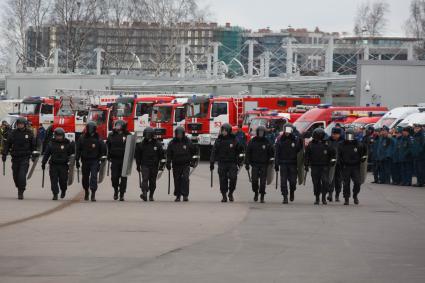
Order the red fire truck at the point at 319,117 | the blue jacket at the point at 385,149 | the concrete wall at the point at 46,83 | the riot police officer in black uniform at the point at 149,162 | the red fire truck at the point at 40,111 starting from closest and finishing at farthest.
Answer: the riot police officer in black uniform at the point at 149,162 < the blue jacket at the point at 385,149 < the red fire truck at the point at 319,117 < the red fire truck at the point at 40,111 < the concrete wall at the point at 46,83

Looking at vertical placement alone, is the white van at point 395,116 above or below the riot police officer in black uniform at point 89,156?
above

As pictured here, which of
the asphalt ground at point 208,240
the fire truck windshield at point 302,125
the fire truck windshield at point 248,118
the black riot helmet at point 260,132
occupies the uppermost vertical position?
the fire truck windshield at point 248,118

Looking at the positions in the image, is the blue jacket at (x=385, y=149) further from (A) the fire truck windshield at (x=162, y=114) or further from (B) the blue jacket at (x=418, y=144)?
(A) the fire truck windshield at (x=162, y=114)

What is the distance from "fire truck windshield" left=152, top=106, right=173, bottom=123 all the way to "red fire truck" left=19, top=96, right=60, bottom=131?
27.9 ft

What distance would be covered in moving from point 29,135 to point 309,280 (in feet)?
45.2

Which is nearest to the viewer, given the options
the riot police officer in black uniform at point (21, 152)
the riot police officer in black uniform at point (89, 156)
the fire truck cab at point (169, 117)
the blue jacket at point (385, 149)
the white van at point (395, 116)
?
the riot police officer in black uniform at point (89, 156)

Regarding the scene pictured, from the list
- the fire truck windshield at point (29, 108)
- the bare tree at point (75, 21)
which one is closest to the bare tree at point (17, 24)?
the bare tree at point (75, 21)

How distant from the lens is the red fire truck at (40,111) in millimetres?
56375

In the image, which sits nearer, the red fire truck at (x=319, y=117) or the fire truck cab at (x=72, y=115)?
the red fire truck at (x=319, y=117)

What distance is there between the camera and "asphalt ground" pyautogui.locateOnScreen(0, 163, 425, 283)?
43.5 feet

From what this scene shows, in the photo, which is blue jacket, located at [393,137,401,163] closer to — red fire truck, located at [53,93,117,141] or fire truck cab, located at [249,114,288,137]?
fire truck cab, located at [249,114,288,137]

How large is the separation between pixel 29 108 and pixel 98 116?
7255mm

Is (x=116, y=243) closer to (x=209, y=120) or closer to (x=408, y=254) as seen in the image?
(x=408, y=254)

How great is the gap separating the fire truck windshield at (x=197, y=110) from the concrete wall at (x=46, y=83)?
113 ft
